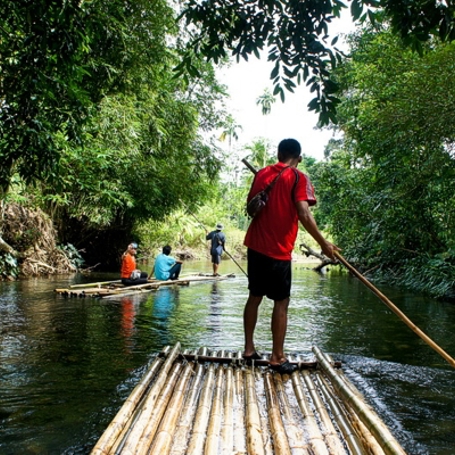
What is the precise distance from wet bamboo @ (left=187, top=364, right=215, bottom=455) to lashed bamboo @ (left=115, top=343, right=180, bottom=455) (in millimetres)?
256

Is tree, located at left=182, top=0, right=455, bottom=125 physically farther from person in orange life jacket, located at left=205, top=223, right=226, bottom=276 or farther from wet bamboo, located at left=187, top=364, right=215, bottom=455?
person in orange life jacket, located at left=205, top=223, right=226, bottom=276

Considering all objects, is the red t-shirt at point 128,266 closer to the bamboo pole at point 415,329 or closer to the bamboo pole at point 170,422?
the bamboo pole at point 170,422

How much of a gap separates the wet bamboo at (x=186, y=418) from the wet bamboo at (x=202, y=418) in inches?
1.4

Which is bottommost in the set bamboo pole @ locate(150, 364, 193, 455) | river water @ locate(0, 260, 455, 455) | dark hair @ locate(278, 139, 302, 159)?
river water @ locate(0, 260, 455, 455)

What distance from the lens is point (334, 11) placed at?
3648 mm

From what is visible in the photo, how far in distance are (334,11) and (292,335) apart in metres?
3.70

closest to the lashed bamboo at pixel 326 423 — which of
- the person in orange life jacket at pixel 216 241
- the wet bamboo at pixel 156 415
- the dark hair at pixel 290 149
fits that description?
the wet bamboo at pixel 156 415

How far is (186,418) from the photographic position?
2.54 m

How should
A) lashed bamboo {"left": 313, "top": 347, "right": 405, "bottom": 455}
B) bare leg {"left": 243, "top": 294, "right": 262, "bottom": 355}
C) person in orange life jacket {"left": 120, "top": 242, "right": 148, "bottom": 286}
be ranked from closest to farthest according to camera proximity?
lashed bamboo {"left": 313, "top": 347, "right": 405, "bottom": 455}
bare leg {"left": 243, "top": 294, "right": 262, "bottom": 355}
person in orange life jacket {"left": 120, "top": 242, "right": 148, "bottom": 286}

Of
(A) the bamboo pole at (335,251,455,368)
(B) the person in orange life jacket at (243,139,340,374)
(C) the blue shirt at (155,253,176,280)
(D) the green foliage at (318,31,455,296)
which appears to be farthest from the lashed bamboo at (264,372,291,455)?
(C) the blue shirt at (155,253,176,280)

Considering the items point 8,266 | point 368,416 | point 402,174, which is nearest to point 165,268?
point 8,266

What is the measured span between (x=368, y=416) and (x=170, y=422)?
1.03 metres

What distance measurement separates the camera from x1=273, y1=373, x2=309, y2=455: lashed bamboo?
2197mm

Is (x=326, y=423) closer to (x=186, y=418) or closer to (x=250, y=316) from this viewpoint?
(x=186, y=418)
